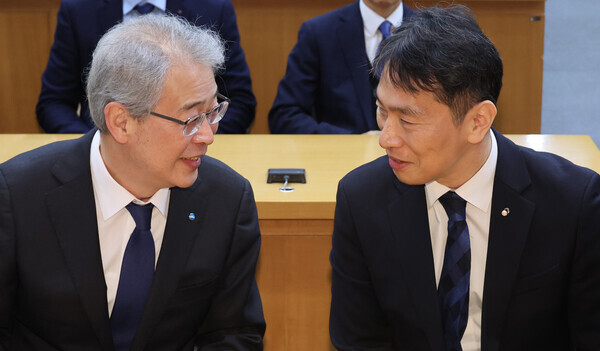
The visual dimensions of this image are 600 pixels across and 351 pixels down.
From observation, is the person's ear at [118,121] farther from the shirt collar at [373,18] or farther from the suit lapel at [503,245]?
the shirt collar at [373,18]

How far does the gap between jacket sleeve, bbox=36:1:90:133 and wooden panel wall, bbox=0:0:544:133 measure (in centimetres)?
61

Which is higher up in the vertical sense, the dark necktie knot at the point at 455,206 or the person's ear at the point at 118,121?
the person's ear at the point at 118,121

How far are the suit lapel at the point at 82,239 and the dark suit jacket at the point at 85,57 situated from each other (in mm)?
1541

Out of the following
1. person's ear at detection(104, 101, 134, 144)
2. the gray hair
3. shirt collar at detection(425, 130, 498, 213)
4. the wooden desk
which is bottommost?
the wooden desk

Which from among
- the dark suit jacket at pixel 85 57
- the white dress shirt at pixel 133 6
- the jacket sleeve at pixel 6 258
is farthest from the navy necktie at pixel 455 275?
the white dress shirt at pixel 133 6

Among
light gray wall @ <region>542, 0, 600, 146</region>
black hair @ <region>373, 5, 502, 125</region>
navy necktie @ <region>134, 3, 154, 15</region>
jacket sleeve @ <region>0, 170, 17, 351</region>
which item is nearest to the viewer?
black hair @ <region>373, 5, 502, 125</region>

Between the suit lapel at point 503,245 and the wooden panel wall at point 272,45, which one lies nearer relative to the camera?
the suit lapel at point 503,245

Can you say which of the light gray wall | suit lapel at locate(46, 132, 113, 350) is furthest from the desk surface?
the light gray wall

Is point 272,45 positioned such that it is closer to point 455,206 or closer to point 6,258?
point 455,206

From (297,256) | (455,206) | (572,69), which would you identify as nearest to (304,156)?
(297,256)

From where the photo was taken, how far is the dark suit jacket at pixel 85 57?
3305 millimetres

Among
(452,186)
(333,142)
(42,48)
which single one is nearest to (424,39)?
(452,186)

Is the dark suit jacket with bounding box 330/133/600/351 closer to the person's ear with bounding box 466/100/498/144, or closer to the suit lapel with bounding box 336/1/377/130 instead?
the person's ear with bounding box 466/100/498/144

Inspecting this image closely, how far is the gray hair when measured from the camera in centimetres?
166
